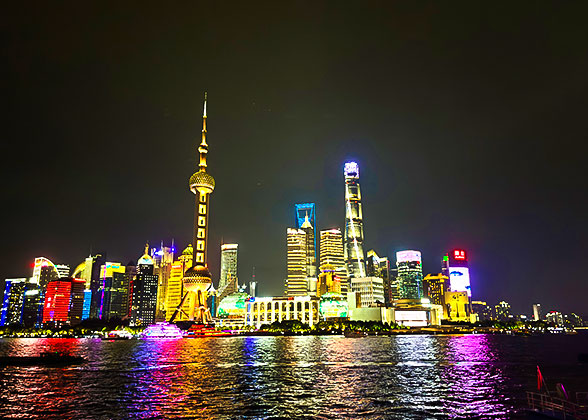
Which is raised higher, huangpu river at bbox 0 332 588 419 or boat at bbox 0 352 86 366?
boat at bbox 0 352 86 366

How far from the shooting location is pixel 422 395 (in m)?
53.9

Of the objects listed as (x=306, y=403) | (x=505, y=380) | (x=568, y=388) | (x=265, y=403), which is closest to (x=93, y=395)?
(x=265, y=403)

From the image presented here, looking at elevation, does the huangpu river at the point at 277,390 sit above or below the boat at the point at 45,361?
below

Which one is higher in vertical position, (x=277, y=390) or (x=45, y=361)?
(x=45, y=361)

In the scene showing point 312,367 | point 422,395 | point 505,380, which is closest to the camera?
point 422,395

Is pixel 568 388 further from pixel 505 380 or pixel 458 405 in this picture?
pixel 458 405

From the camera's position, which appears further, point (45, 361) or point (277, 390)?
point (45, 361)

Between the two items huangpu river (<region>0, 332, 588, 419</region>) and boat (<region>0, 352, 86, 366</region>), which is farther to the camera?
boat (<region>0, 352, 86, 366</region>)

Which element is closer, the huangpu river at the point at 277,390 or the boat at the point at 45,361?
the huangpu river at the point at 277,390

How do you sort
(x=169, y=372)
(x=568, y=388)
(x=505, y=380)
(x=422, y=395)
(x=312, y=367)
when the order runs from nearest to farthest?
(x=422, y=395)
(x=568, y=388)
(x=505, y=380)
(x=169, y=372)
(x=312, y=367)

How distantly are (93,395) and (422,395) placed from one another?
127 feet

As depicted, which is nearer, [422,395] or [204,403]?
[204,403]

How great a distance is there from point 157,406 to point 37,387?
25705 millimetres

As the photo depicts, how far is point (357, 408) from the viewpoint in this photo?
4606 cm
